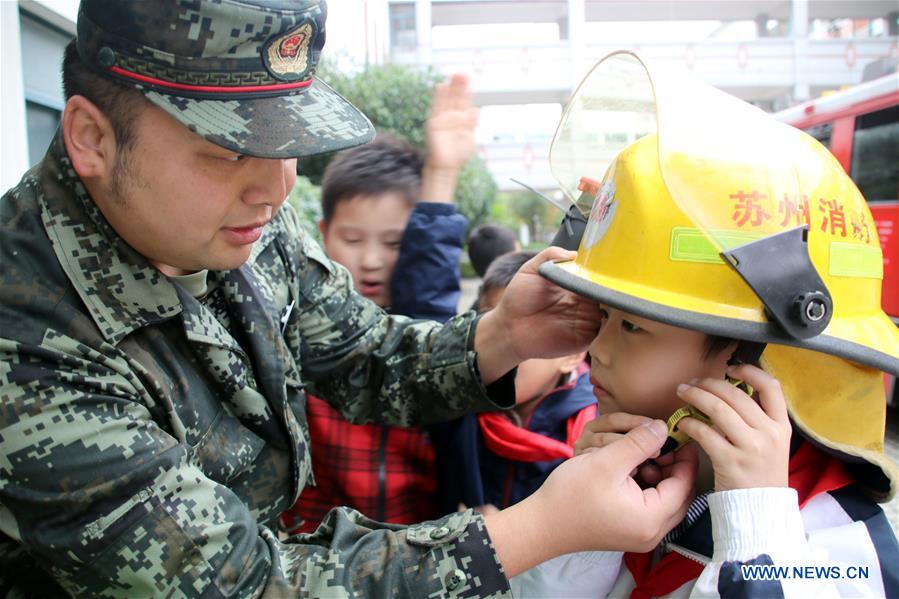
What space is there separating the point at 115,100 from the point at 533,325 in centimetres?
107

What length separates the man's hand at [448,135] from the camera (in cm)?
241

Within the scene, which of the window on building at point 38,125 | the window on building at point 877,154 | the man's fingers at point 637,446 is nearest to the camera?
the man's fingers at point 637,446

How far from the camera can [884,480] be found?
4.25 ft

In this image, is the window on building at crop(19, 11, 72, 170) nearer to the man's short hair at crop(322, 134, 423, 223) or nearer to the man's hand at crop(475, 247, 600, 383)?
the man's short hair at crop(322, 134, 423, 223)

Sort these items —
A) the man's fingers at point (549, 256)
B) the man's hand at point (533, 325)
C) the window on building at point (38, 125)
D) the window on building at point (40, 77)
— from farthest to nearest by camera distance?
the window on building at point (38, 125)
the window on building at point (40, 77)
the man's hand at point (533, 325)
the man's fingers at point (549, 256)

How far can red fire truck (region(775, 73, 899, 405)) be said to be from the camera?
567 cm

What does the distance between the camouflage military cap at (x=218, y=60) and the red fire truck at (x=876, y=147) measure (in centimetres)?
558

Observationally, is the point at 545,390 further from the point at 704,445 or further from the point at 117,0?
the point at 117,0

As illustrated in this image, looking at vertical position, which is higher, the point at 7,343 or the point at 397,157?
the point at 397,157

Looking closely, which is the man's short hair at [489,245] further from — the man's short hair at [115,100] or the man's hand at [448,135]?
the man's short hair at [115,100]

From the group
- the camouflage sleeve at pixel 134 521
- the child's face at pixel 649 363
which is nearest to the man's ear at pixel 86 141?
the camouflage sleeve at pixel 134 521

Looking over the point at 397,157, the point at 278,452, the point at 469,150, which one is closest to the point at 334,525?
the point at 278,452

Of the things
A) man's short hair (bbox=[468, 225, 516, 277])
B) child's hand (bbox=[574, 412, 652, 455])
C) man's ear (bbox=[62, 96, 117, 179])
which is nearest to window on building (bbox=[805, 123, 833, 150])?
man's short hair (bbox=[468, 225, 516, 277])

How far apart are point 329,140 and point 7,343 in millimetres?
644
